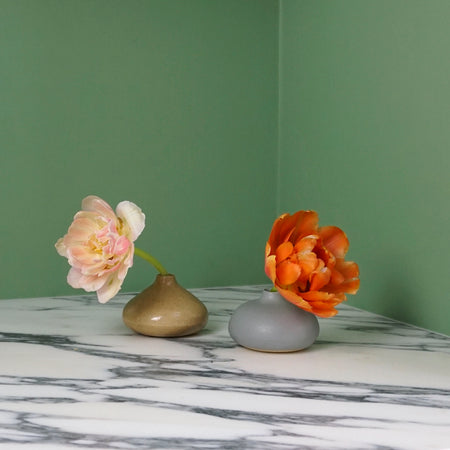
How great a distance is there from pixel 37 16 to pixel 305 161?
0.57 metres

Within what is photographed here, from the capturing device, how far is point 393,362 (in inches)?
38.1

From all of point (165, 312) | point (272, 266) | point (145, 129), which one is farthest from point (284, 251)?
point (145, 129)

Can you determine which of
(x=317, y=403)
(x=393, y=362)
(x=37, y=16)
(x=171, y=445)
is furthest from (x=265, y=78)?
(x=171, y=445)

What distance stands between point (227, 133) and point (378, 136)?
369 mm

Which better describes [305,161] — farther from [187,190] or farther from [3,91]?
[3,91]

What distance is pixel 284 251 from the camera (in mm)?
985

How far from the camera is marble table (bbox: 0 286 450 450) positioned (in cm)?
70

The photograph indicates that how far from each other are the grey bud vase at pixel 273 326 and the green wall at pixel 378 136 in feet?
0.79

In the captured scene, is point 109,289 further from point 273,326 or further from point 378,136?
point 378,136

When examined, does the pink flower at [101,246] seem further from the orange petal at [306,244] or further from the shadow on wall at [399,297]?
the shadow on wall at [399,297]

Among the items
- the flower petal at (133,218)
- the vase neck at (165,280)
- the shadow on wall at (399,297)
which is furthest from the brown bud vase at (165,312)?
the shadow on wall at (399,297)

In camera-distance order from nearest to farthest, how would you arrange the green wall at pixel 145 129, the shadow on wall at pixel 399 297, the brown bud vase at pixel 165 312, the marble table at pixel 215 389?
the marble table at pixel 215 389
the brown bud vase at pixel 165 312
the shadow on wall at pixel 399 297
the green wall at pixel 145 129

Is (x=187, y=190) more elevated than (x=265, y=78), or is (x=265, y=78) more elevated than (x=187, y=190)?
(x=265, y=78)

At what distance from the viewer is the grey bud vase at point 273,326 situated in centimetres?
99
